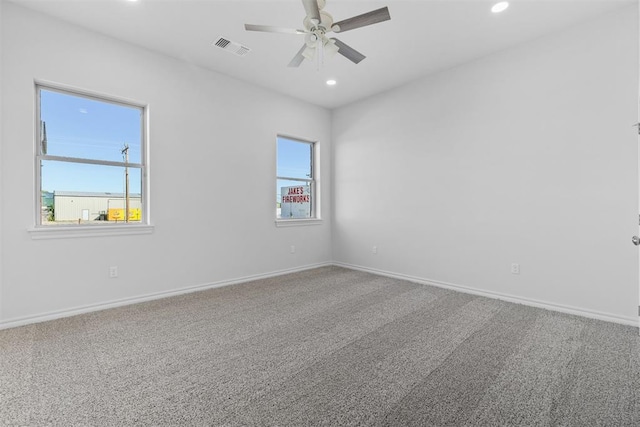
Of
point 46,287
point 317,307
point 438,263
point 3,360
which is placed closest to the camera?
point 3,360

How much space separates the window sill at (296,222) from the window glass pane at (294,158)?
0.75m

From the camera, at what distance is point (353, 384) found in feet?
5.74

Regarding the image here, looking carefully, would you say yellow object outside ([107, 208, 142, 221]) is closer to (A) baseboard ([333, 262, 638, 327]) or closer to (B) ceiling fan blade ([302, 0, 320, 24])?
(B) ceiling fan blade ([302, 0, 320, 24])

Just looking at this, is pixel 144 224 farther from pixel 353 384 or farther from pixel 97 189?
pixel 353 384

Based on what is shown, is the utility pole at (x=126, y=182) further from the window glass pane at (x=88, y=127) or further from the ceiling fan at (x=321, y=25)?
the ceiling fan at (x=321, y=25)

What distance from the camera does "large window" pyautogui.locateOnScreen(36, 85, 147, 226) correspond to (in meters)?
2.84

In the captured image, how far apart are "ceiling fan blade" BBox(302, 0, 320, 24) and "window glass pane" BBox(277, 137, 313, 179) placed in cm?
269

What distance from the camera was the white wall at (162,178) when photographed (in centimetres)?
261

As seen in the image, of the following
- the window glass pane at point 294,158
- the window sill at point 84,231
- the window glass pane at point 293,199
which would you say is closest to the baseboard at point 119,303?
the window sill at point 84,231

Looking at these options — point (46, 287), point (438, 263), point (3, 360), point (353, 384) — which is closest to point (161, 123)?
point (46, 287)

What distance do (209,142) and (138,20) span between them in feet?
4.59

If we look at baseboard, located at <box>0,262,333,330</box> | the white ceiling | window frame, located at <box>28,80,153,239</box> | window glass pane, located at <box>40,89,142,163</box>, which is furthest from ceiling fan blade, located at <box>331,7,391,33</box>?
baseboard, located at <box>0,262,333,330</box>

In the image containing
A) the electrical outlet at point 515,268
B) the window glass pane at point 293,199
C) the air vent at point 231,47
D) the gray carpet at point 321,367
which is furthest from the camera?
the window glass pane at point 293,199

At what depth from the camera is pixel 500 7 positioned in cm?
260
